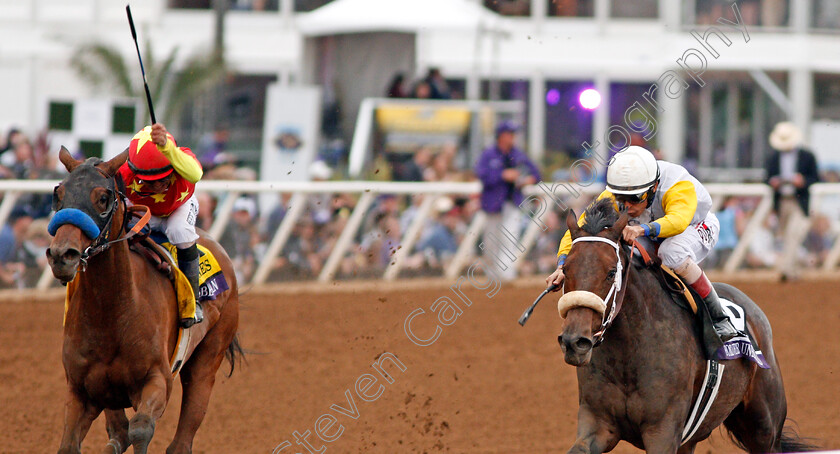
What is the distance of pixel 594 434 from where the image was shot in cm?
443

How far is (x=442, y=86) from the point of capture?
15.0 m

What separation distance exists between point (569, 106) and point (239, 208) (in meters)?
8.15

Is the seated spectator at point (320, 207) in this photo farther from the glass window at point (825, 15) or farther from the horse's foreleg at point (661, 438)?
the glass window at point (825, 15)

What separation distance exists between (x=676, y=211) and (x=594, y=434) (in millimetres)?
1030

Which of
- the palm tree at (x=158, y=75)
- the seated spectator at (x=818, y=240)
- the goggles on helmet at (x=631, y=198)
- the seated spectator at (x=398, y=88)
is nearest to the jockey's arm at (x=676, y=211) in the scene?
the goggles on helmet at (x=631, y=198)

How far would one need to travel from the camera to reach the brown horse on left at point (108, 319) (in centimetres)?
432

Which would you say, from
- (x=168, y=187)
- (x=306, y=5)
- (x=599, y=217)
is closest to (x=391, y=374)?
(x=168, y=187)

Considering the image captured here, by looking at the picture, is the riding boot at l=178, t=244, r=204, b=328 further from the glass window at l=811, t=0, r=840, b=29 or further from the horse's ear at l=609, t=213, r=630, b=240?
the glass window at l=811, t=0, r=840, b=29

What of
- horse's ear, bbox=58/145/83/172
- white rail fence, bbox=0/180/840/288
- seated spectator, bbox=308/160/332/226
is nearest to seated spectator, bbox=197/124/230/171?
white rail fence, bbox=0/180/840/288

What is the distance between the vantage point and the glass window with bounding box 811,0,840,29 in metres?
18.5

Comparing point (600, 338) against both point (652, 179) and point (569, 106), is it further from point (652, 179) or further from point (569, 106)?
point (569, 106)

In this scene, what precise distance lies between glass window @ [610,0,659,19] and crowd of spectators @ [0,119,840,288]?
5.80 meters

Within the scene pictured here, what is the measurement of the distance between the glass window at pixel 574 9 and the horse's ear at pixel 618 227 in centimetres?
1433

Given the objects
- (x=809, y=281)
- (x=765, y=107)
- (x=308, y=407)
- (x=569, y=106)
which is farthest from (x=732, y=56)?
(x=308, y=407)
